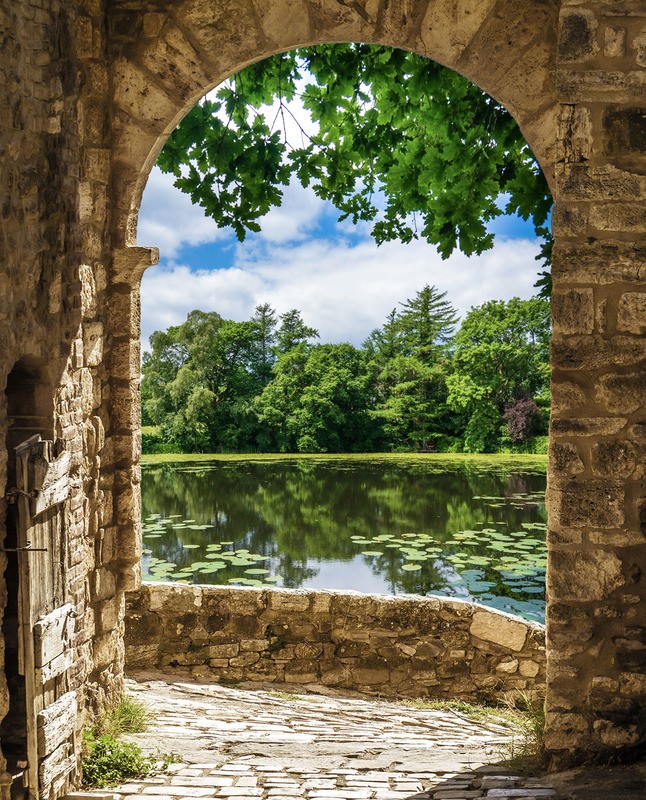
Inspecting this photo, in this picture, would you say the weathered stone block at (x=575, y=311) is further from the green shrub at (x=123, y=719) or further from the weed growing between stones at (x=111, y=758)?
the green shrub at (x=123, y=719)

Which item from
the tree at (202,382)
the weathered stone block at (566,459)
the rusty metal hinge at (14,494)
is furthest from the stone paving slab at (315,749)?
the tree at (202,382)

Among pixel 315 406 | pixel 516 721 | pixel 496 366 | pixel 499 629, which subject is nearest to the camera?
pixel 516 721

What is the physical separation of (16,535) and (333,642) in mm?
2901

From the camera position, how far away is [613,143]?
2.84 metres

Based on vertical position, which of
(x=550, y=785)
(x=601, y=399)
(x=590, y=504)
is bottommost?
(x=550, y=785)

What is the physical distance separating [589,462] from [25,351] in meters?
2.05

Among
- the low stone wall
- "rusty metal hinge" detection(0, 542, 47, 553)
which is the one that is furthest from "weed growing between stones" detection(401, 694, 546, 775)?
"rusty metal hinge" detection(0, 542, 47, 553)

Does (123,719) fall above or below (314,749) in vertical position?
above

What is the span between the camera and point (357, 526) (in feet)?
37.3

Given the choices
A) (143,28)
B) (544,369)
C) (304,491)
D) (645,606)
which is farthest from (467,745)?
(544,369)

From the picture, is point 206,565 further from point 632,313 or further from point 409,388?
point 409,388

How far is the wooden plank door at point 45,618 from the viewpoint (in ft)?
9.16

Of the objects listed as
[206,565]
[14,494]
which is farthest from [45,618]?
[206,565]

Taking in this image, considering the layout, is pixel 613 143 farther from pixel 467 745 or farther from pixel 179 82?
pixel 467 745
